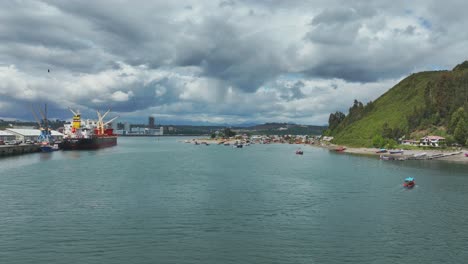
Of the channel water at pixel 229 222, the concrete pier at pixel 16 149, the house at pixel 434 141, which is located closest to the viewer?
the channel water at pixel 229 222

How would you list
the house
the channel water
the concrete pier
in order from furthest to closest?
the house, the concrete pier, the channel water

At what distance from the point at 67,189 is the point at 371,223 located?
56.5 metres

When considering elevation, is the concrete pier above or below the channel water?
above

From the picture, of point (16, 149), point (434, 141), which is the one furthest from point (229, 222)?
point (434, 141)

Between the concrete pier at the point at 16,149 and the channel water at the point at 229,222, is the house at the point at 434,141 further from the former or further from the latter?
the concrete pier at the point at 16,149

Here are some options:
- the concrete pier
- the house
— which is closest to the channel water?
the concrete pier

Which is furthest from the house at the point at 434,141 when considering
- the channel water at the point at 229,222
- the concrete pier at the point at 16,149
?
the concrete pier at the point at 16,149

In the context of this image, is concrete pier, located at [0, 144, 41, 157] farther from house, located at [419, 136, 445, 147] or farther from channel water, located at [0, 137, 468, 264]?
house, located at [419, 136, 445, 147]

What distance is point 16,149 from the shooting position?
167875mm

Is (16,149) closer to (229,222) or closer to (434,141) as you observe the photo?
(229,222)

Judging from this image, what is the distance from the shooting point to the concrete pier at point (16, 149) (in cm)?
15606

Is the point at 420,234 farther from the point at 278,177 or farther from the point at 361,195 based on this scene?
the point at 278,177

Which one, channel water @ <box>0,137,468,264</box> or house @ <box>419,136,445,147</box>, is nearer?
channel water @ <box>0,137,468,264</box>

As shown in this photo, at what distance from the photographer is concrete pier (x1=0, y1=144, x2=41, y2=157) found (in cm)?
15606
